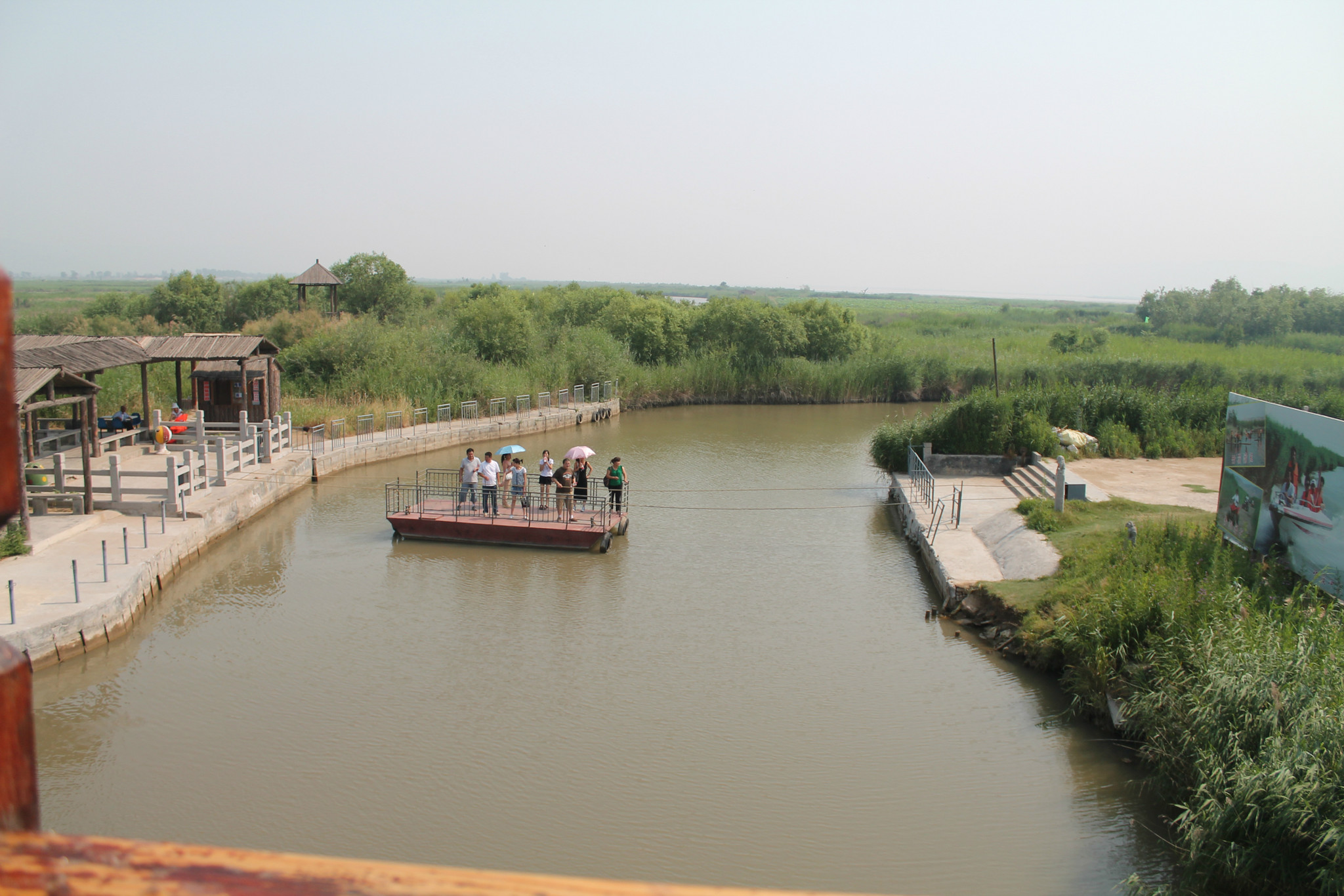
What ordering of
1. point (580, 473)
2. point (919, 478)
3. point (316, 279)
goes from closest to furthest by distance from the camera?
1. point (580, 473)
2. point (919, 478)
3. point (316, 279)

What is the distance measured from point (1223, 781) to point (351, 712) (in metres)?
9.31

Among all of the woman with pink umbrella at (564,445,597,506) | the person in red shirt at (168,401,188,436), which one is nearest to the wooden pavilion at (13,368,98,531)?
the person in red shirt at (168,401,188,436)

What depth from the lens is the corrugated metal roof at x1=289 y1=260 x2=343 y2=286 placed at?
140 feet

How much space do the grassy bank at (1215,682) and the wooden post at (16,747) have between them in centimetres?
820

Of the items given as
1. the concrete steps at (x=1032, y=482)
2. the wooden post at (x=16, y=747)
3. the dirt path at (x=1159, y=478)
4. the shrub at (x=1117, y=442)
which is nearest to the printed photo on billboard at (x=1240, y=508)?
the dirt path at (x=1159, y=478)

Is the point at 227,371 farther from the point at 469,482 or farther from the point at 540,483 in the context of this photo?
the point at 540,483

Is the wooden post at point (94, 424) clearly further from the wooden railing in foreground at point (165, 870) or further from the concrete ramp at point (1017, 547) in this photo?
the wooden railing in foreground at point (165, 870)

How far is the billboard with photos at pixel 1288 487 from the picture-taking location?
11609 millimetres

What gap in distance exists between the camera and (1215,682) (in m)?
8.98

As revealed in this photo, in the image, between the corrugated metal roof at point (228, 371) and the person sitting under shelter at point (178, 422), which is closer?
the person sitting under shelter at point (178, 422)

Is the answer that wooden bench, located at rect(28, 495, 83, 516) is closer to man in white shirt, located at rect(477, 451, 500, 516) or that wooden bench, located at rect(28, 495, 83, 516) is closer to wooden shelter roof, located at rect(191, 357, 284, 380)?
man in white shirt, located at rect(477, 451, 500, 516)

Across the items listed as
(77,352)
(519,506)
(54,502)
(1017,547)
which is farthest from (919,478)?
(77,352)

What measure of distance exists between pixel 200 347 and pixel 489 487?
36.5 ft

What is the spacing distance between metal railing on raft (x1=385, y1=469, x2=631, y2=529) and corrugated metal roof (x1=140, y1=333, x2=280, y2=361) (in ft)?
27.5
